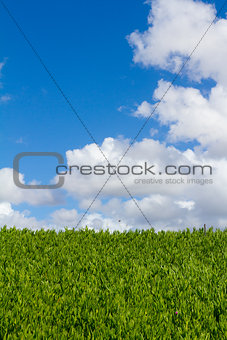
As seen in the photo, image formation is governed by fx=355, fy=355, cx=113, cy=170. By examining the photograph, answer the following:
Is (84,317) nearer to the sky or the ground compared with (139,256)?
nearer to the ground

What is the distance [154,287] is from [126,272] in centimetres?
117

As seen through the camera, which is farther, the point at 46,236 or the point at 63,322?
the point at 46,236

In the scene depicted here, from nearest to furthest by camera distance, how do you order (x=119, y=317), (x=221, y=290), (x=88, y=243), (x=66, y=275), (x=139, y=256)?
(x=119, y=317)
(x=221, y=290)
(x=66, y=275)
(x=139, y=256)
(x=88, y=243)

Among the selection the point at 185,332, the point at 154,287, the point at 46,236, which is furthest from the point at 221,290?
the point at 46,236

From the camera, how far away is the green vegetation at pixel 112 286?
5117 mm

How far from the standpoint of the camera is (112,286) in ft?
22.0

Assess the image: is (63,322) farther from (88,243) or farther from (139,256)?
(88,243)

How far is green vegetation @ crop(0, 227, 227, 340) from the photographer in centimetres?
512

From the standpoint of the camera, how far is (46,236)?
10695 millimetres

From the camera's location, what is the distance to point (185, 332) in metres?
5.02

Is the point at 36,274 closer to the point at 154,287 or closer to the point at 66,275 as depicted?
the point at 66,275

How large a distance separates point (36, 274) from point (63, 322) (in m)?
2.37

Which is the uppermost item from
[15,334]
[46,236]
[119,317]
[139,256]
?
[46,236]

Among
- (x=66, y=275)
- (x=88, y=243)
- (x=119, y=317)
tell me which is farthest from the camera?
(x=88, y=243)
